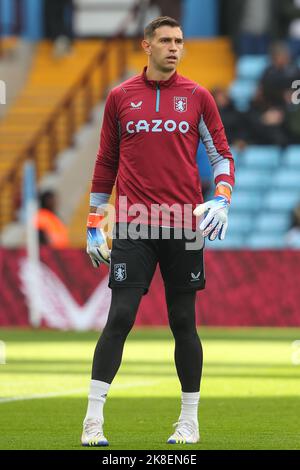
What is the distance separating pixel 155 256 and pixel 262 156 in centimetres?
1610

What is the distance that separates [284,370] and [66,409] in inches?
147

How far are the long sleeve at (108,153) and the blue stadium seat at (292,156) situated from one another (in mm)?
15524

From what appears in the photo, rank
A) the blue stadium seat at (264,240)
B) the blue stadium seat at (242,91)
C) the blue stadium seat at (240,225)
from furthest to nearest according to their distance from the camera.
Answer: the blue stadium seat at (242,91) → the blue stadium seat at (240,225) → the blue stadium seat at (264,240)

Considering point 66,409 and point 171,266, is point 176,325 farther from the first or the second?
point 66,409

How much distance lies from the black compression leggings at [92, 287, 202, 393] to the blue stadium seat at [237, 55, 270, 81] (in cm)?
1848

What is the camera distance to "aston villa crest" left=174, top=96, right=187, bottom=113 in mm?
9117

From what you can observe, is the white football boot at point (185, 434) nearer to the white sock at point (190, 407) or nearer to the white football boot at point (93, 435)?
the white sock at point (190, 407)

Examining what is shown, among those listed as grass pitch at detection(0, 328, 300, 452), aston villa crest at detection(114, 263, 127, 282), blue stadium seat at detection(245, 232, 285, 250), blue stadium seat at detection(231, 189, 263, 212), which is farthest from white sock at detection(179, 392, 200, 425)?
blue stadium seat at detection(231, 189, 263, 212)

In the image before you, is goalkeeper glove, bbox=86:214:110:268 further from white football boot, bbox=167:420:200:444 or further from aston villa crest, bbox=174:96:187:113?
white football boot, bbox=167:420:200:444

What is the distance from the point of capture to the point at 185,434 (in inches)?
355

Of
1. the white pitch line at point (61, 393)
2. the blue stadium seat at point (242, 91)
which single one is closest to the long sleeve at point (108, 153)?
the white pitch line at point (61, 393)

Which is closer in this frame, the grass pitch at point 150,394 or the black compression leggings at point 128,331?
the black compression leggings at point 128,331

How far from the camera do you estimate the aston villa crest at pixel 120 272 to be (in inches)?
354

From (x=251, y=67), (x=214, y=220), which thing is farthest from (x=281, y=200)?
(x=214, y=220)
